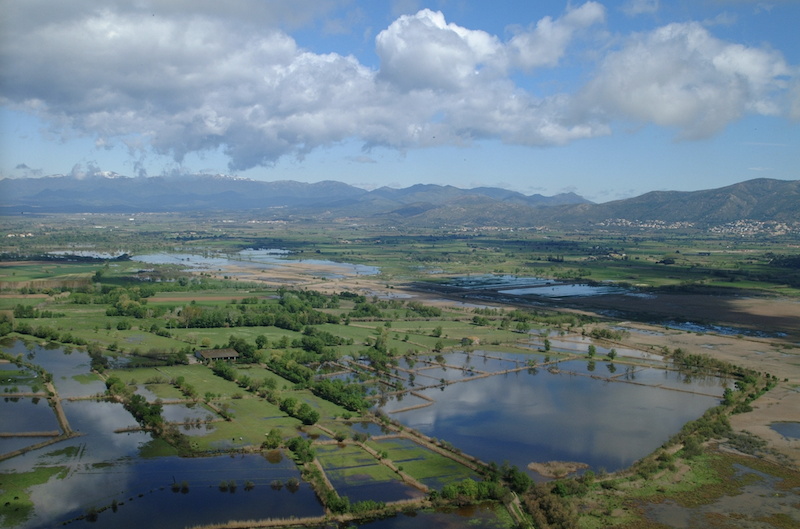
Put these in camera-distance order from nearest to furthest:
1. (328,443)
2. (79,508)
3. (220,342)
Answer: (79,508), (328,443), (220,342)

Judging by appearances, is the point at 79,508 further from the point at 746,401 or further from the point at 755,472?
the point at 746,401

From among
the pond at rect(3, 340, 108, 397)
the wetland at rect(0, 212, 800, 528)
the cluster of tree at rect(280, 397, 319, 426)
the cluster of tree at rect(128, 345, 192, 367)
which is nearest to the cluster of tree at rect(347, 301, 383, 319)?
the wetland at rect(0, 212, 800, 528)

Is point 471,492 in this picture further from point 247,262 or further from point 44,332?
point 247,262

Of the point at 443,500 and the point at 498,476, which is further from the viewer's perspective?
the point at 498,476

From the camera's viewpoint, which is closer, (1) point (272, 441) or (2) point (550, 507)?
(2) point (550, 507)

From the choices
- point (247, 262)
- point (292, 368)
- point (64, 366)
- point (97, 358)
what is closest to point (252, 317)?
point (97, 358)

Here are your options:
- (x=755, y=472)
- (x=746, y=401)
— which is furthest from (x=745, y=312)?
(x=755, y=472)
